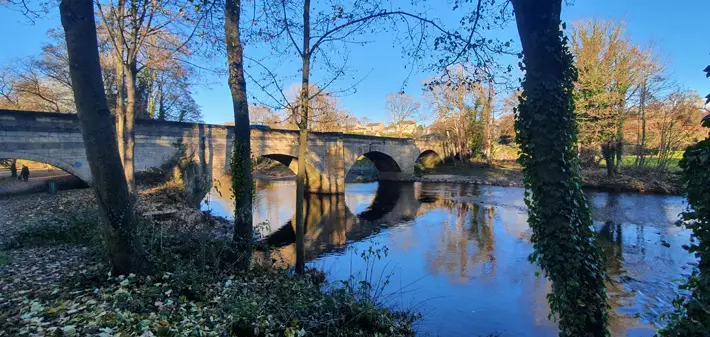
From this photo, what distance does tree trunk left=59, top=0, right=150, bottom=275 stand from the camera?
139 inches

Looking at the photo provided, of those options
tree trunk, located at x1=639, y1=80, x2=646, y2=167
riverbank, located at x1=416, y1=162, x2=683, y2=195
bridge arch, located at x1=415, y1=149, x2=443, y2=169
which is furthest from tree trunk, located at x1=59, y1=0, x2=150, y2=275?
bridge arch, located at x1=415, y1=149, x2=443, y2=169

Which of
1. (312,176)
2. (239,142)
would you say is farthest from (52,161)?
(312,176)

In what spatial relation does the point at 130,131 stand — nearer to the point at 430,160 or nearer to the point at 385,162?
the point at 385,162

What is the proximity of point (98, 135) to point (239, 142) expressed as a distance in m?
3.04

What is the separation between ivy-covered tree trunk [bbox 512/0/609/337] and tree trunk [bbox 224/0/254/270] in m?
4.83

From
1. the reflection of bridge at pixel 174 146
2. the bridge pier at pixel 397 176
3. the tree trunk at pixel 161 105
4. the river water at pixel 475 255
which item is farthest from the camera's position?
the bridge pier at pixel 397 176

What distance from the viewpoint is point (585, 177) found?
22516 mm

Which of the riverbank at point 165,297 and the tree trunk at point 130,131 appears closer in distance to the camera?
the riverbank at point 165,297

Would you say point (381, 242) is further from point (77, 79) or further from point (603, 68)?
point (603, 68)

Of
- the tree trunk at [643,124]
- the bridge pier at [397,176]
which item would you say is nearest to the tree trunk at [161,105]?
the bridge pier at [397,176]

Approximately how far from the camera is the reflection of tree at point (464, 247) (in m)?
8.48

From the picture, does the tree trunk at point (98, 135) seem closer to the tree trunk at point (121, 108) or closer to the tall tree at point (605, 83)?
the tree trunk at point (121, 108)

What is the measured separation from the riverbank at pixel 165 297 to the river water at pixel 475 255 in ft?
4.37

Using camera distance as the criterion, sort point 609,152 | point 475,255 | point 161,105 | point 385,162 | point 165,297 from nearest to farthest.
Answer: point 165,297 → point 475,255 → point 609,152 → point 161,105 → point 385,162
